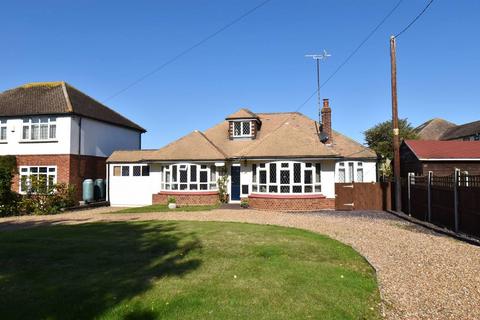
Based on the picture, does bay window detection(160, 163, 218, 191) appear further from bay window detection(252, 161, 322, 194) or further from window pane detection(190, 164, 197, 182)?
bay window detection(252, 161, 322, 194)

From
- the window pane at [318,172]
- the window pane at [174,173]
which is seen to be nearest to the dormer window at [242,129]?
the window pane at [174,173]

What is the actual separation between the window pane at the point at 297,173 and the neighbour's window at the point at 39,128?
15.7m

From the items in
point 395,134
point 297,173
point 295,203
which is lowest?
point 295,203

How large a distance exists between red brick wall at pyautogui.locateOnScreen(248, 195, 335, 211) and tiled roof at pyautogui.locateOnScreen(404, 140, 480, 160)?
1053cm

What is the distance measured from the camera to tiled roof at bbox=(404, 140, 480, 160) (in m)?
27.2

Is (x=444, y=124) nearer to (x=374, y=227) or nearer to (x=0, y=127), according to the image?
(x=374, y=227)

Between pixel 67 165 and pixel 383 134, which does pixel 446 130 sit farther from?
pixel 67 165

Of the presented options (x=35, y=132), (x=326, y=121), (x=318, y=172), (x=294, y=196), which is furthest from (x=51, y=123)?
(x=326, y=121)

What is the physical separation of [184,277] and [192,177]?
1671 centimetres

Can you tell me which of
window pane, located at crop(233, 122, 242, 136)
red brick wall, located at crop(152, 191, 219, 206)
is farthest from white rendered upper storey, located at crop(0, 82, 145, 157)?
window pane, located at crop(233, 122, 242, 136)

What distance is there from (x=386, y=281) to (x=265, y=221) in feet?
29.4

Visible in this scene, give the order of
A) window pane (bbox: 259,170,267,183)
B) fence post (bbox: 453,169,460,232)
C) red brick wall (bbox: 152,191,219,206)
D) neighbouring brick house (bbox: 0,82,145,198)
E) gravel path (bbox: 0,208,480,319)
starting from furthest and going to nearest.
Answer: neighbouring brick house (bbox: 0,82,145,198) < red brick wall (bbox: 152,191,219,206) < window pane (bbox: 259,170,267,183) < fence post (bbox: 453,169,460,232) < gravel path (bbox: 0,208,480,319)

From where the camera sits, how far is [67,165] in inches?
955

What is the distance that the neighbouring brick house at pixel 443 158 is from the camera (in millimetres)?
27062
